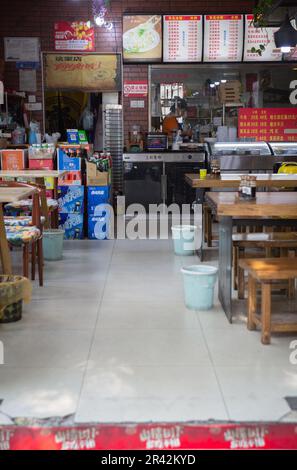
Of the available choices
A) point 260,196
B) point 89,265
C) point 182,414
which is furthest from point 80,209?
point 182,414

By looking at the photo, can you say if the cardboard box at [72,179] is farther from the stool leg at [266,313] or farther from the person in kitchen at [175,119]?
the stool leg at [266,313]

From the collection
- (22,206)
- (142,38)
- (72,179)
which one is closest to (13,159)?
(72,179)

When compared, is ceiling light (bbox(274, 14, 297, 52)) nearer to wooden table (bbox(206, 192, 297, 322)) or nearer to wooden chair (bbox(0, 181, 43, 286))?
wooden table (bbox(206, 192, 297, 322))

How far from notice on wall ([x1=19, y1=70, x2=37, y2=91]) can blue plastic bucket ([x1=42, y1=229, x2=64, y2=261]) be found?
4886mm

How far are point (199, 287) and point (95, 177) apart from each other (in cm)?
364

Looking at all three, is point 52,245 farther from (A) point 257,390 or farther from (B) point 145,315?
(A) point 257,390

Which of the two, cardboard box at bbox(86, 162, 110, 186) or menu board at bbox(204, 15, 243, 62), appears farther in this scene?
menu board at bbox(204, 15, 243, 62)

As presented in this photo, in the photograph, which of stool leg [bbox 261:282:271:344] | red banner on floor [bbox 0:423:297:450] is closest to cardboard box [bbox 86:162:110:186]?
stool leg [bbox 261:282:271:344]

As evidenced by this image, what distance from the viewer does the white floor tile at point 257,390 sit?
2.92 meters

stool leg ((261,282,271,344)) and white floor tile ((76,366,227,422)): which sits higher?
stool leg ((261,282,271,344))

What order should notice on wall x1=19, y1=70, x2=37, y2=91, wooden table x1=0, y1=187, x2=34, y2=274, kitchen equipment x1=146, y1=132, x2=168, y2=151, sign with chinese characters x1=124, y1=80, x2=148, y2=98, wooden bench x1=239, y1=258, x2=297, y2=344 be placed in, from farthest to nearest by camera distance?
sign with chinese characters x1=124, y1=80, x2=148, y2=98
notice on wall x1=19, y1=70, x2=37, y2=91
kitchen equipment x1=146, y1=132, x2=168, y2=151
wooden table x1=0, y1=187, x2=34, y2=274
wooden bench x1=239, y1=258, x2=297, y2=344

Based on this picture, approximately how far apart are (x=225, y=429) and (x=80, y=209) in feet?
17.6

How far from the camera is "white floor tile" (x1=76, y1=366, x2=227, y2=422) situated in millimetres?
2893

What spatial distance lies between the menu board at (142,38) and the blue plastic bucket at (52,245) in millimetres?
4547
